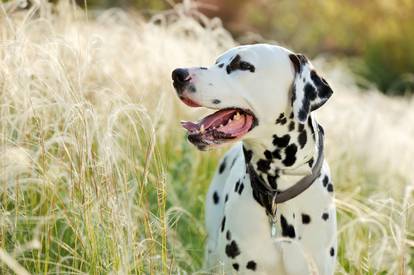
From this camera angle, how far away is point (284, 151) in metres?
3.29

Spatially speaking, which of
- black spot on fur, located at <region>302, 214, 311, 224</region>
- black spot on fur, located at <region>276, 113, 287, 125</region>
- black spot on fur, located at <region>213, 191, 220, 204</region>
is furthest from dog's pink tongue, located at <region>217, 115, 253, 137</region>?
black spot on fur, located at <region>213, 191, 220, 204</region>

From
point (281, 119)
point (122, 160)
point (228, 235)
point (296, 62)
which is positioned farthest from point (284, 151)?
point (122, 160)

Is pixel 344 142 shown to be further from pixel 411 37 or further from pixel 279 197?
pixel 411 37

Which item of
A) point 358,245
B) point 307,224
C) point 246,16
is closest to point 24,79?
point 307,224

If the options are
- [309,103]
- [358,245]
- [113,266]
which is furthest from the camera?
[358,245]

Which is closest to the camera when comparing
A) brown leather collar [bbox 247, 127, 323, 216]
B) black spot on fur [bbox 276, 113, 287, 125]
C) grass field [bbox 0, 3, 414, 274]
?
grass field [bbox 0, 3, 414, 274]

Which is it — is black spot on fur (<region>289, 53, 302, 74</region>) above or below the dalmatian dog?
above

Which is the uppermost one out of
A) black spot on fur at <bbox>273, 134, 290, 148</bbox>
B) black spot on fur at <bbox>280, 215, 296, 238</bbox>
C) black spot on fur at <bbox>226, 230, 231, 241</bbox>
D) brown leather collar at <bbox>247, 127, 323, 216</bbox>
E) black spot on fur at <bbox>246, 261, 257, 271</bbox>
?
black spot on fur at <bbox>273, 134, 290, 148</bbox>

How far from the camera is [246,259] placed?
3389 millimetres

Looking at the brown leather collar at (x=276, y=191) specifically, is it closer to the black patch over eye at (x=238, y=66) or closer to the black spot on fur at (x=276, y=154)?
A: the black spot on fur at (x=276, y=154)

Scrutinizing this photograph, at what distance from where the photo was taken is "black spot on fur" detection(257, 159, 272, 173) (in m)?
3.34

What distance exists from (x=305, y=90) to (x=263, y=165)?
15.0 inches

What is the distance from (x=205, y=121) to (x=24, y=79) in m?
0.92

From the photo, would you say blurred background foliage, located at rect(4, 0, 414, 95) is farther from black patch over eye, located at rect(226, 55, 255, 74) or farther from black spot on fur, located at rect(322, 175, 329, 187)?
black patch over eye, located at rect(226, 55, 255, 74)
